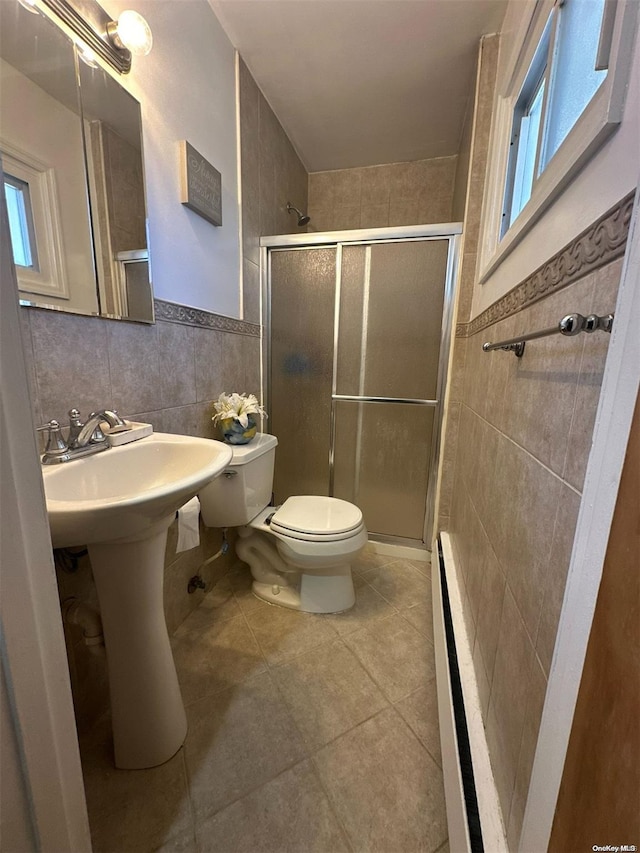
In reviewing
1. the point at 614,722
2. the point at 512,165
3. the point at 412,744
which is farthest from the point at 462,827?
the point at 512,165

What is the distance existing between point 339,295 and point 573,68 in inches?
49.0

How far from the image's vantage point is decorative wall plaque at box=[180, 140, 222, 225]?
48.5 inches

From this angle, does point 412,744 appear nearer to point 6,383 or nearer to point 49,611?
point 49,611

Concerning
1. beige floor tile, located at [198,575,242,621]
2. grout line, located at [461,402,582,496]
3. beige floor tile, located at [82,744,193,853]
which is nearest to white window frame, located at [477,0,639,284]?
grout line, located at [461,402,582,496]

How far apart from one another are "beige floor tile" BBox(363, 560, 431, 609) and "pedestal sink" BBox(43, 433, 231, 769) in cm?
99

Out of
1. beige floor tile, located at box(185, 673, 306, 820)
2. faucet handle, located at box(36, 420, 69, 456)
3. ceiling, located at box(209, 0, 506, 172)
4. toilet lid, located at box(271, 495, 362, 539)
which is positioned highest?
ceiling, located at box(209, 0, 506, 172)

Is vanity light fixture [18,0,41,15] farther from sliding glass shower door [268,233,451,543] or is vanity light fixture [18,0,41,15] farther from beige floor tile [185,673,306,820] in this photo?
beige floor tile [185,673,306,820]

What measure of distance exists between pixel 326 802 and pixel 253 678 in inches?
16.6

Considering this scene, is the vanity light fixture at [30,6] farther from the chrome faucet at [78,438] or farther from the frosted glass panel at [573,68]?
the frosted glass panel at [573,68]

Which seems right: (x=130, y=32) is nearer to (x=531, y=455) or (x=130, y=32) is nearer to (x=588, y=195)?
(x=588, y=195)

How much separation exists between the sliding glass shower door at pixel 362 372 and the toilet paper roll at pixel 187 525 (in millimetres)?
1146

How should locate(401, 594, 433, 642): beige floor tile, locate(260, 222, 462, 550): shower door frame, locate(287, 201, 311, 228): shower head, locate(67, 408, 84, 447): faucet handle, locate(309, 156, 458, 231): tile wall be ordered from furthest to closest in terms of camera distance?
locate(309, 156, 458, 231): tile wall → locate(287, 201, 311, 228): shower head → locate(260, 222, 462, 550): shower door frame → locate(401, 594, 433, 642): beige floor tile → locate(67, 408, 84, 447): faucet handle

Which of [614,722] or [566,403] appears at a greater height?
[566,403]

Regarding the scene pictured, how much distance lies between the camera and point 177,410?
1295 mm
